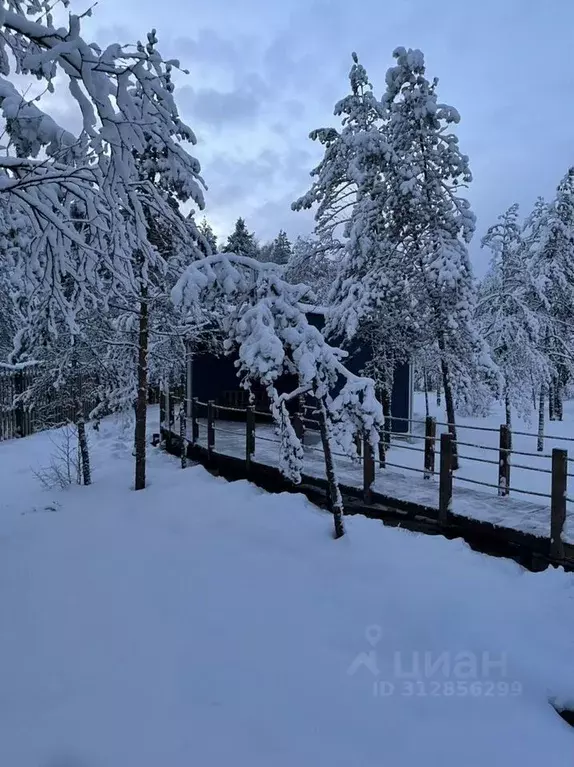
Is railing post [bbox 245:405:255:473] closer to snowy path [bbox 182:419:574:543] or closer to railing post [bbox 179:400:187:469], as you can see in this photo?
snowy path [bbox 182:419:574:543]

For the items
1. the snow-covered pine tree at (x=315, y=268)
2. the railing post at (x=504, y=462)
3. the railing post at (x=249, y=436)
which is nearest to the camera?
the railing post at (x=504, y=462)

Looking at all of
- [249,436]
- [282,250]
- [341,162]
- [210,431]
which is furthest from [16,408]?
[282,250]

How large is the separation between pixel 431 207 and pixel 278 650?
1101 cm

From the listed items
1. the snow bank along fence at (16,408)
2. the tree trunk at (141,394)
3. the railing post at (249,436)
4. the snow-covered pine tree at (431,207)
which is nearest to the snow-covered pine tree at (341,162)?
the snow-covered pine tree at (431,207)

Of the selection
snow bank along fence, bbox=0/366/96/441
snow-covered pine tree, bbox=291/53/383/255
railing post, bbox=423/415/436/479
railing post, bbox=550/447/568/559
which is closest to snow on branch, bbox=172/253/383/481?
railing post, bbox=550/447/568/559

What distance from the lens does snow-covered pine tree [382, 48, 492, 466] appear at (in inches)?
467

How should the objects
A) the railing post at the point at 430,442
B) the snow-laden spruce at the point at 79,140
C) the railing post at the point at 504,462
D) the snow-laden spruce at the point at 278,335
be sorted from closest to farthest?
the snow-laden spruce at the point at 79,140, the snow-laden spruce at the point at 278,335, the railing post at the point at 504,462, the railing post at the point at 430,442

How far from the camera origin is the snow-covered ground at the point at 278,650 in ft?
11.0

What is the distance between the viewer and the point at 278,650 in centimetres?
436

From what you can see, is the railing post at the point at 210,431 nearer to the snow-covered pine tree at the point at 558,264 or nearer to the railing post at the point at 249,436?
the railing post at the point at 249,436

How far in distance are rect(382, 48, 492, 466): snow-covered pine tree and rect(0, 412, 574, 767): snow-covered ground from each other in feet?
22.4

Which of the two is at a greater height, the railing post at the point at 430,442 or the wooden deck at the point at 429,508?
the railing post at the point at 430,442

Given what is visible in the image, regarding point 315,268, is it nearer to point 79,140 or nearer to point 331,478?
point 331,478

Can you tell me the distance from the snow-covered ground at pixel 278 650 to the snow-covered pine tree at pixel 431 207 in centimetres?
682
